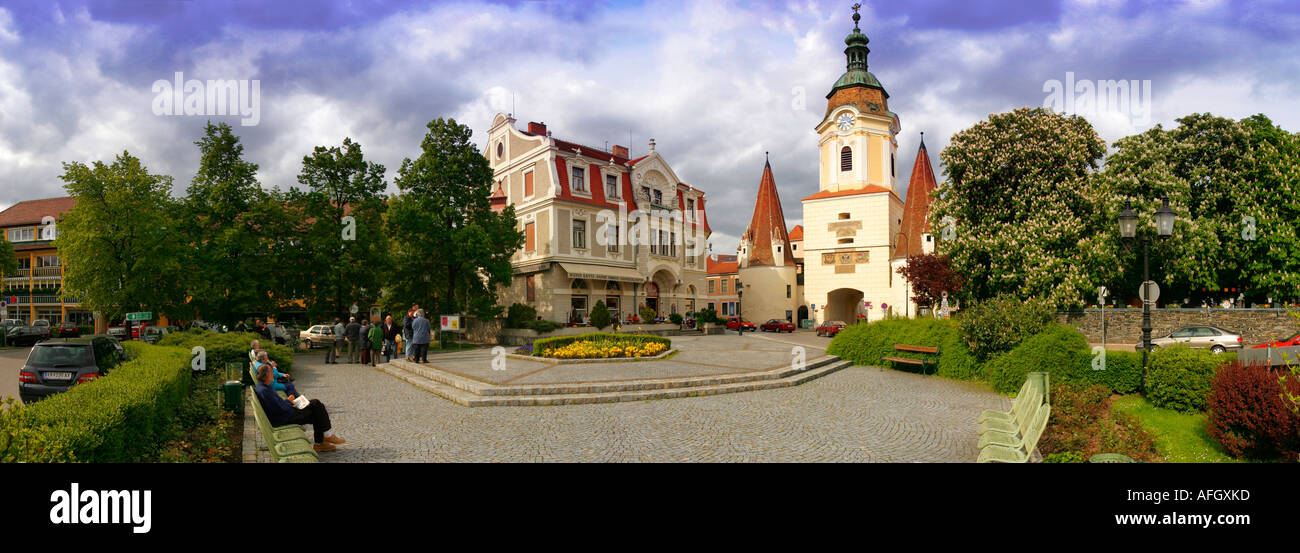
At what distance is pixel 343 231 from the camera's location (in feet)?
79.4

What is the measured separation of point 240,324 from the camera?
23.6 metres

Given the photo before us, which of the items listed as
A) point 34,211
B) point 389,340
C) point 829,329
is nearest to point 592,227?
point 389,340

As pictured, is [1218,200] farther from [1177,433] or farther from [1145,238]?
[1177,433]

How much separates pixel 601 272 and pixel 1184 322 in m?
29.1

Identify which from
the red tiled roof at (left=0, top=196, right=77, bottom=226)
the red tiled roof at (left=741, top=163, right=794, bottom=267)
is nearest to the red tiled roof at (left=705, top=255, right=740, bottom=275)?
the red tiled roof at (left=741, top=163, right=794, bottom=267)

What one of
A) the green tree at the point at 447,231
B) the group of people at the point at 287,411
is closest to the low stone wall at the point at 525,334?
the green tree at the point at 447,231

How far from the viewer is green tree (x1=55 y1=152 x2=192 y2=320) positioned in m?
19.7

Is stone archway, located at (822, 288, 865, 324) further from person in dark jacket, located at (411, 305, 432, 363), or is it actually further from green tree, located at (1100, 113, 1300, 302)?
person in dark jacket, located at (411, 305, 432, 363)

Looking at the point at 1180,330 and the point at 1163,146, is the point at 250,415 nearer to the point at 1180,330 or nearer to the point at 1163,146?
the point at 1180,330

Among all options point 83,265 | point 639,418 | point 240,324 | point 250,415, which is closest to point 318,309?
point 240,324

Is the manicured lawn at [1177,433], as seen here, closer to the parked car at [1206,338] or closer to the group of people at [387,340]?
the parked car at [1206,338]

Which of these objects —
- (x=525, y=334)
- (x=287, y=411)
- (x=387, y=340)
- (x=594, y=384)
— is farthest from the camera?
(x=525, y=334)

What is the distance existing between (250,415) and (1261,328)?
34.1m
